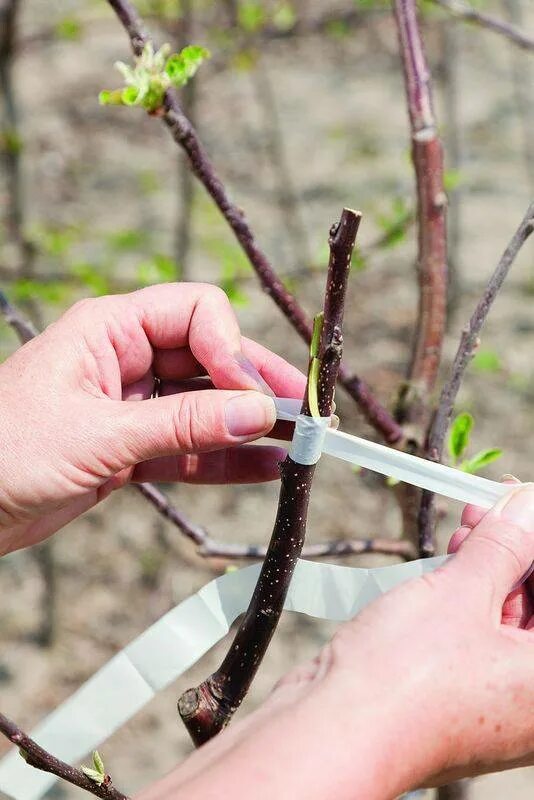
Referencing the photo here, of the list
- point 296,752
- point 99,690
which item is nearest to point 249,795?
point 296,752

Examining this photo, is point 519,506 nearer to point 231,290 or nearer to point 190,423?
point 190,423

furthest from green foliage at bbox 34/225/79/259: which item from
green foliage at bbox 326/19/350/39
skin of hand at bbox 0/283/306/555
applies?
skin of hand at bbox 0/283/306/555

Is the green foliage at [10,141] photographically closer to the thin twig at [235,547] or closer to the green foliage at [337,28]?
the green foliage at [337,28]

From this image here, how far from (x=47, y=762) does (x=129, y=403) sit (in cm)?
46

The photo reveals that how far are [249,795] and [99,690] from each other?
46cm

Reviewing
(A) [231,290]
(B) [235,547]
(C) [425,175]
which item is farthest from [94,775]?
(A) [231,290]

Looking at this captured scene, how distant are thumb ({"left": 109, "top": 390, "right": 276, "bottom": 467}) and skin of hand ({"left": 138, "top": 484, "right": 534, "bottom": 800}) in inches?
11.9

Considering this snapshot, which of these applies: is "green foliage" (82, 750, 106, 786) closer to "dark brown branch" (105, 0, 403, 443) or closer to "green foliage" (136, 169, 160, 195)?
Result: "dark brown branch" (105, 0, 403, 443)

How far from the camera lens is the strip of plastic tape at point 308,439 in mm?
902

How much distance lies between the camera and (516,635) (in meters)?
0.92

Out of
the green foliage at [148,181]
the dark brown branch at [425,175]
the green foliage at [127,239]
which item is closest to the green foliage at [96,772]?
the dark brown branch at [425,175]

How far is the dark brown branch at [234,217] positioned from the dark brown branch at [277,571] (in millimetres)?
456

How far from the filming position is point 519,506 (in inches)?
39.4

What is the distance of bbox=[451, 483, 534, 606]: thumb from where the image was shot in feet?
3.02
